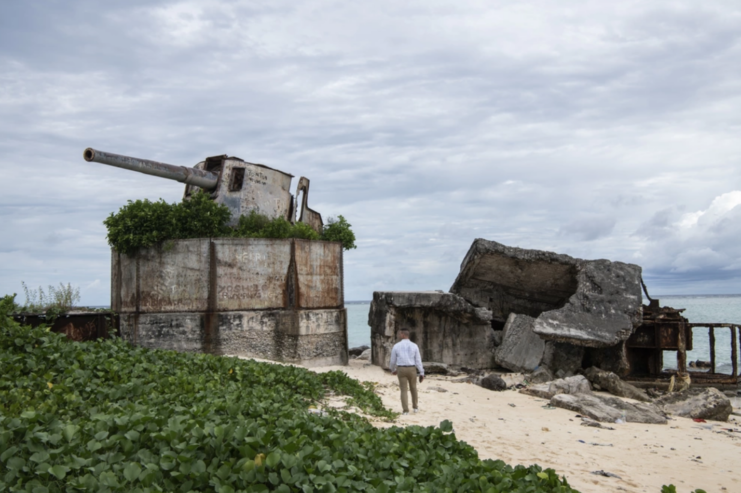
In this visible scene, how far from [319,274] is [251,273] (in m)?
1.73

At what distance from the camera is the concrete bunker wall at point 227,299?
47.2 ft

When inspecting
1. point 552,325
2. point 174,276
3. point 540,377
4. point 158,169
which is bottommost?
point 540,377

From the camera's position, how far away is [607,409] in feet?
36.6

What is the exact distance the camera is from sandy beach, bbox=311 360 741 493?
24.0 ft

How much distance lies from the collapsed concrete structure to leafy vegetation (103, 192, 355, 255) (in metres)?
3.44

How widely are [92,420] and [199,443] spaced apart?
4.46ft

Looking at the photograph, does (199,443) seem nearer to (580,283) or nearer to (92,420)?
(92,420)

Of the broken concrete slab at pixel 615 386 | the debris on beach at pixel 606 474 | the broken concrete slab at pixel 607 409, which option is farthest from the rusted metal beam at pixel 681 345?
the debris on beach at pixel 606 474

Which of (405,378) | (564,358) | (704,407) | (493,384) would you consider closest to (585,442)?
(405,378)

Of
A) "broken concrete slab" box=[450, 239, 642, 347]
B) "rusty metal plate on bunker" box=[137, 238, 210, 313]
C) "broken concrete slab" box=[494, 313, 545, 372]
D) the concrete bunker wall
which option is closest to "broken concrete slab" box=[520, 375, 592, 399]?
"broken concrete slab" box=[450, 239, 642, 347]

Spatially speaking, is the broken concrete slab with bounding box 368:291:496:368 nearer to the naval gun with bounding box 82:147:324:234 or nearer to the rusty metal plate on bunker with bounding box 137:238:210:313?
the naval gun with bounding box 82:147:324:234

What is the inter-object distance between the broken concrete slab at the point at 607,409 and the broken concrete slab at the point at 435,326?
4.88 meters

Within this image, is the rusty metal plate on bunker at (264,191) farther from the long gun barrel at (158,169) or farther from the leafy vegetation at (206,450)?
the leafy vegetation at (206,450)

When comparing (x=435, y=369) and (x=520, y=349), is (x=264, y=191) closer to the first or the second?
(x=435, y=369)
